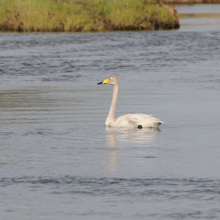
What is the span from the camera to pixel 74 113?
13.8 m

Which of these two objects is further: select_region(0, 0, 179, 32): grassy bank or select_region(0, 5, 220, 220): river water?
select_region(0, 0, 179, 32): grassy bank

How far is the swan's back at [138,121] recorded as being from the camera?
1181 centimetres

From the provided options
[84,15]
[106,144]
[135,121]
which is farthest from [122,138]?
[84,15]

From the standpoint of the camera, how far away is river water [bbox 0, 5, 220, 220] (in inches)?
293

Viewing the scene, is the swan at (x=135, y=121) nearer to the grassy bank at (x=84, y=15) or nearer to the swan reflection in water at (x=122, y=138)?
the swan reflection in water at (x=122, y=138)

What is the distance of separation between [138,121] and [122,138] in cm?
79

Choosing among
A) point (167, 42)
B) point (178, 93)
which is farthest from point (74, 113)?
point (167, 42)

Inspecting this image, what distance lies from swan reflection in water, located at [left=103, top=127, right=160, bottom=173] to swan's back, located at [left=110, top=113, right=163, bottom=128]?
95 millimetres

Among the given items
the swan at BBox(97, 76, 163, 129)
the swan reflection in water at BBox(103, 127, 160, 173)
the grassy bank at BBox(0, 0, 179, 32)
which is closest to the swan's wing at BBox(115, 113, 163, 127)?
the swan at BBox(97, 76, 163, 129)

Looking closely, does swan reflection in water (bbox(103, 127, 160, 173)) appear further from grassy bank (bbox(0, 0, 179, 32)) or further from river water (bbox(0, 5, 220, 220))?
grassy bank (bbox(0, 0, 179, 32))

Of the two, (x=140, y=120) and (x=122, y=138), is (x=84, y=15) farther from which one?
(x=122, y=138)

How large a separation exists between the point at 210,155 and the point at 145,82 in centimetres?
954

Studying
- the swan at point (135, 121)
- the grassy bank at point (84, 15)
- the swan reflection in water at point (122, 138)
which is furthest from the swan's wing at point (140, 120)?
the grassy bank at point (84, 15)

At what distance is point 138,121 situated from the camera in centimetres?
1195
